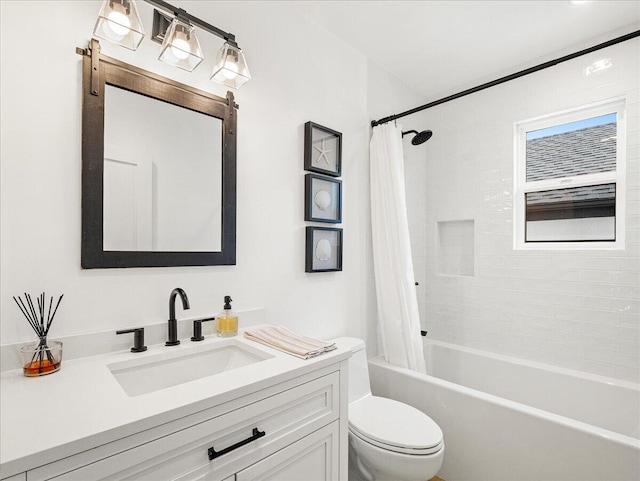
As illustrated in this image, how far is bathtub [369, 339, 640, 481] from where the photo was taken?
1475mm

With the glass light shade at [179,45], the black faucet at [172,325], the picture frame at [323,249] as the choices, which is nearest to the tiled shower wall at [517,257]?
the picture frame at [323,249]

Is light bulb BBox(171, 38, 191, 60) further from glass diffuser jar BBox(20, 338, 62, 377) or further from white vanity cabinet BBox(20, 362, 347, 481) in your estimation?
white vanity cabinet BBox(20, 362, 347, 481)

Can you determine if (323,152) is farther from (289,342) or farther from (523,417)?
(523,417)

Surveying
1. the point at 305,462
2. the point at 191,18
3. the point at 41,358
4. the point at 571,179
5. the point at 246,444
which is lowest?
the point at 305,462

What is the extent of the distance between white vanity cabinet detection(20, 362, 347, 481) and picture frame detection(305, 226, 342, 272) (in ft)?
2.48

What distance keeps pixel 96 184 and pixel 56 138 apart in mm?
183

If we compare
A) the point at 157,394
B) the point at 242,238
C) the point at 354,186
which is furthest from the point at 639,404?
the point at 157,394

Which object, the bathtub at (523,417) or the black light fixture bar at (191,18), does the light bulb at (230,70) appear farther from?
the bathtub at (523,417)

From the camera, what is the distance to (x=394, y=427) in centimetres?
162

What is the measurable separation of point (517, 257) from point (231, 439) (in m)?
→ 2.34

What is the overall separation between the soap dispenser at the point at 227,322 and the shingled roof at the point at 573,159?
2305 mm

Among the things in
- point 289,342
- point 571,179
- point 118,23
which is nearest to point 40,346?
point 289,342

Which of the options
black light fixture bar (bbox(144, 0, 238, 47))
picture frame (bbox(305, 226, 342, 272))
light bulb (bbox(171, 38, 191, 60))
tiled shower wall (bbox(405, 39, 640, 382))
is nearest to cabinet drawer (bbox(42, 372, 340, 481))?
picture frame (bbox(305, 226, 342, 272))

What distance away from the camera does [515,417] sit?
1.66m
